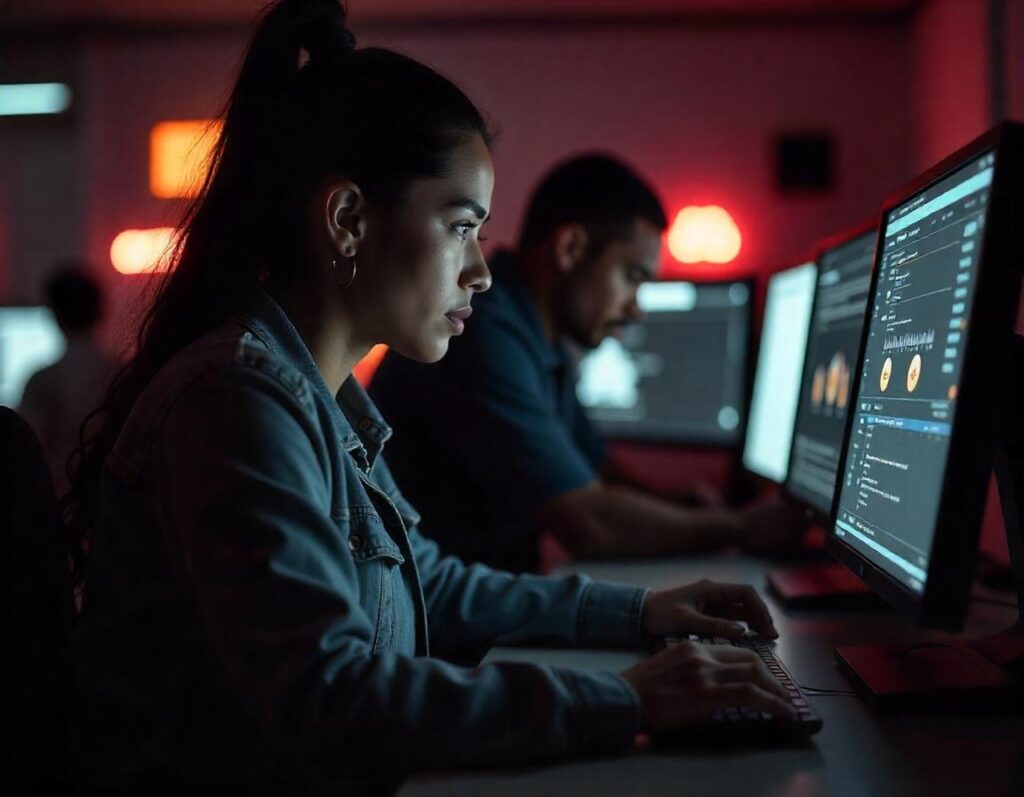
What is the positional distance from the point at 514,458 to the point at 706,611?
22.2 inches

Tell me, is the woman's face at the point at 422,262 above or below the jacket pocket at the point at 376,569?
above

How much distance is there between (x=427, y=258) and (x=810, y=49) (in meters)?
3.36

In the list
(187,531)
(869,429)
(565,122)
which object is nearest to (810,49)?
(565,122)

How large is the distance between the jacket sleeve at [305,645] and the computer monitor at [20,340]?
11.1 feet

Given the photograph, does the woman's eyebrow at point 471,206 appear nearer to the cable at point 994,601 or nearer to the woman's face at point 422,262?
the woman's face at point 422,262

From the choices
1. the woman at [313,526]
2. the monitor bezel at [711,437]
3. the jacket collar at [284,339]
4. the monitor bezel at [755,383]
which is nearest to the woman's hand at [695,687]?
the woman at [313,526]

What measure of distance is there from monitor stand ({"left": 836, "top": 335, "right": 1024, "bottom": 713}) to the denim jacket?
252 millimetres

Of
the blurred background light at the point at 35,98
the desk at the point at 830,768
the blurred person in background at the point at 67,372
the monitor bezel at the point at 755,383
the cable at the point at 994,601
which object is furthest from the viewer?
the blurred background light at the point at 35,98

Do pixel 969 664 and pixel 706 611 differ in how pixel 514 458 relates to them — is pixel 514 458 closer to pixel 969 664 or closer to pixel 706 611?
pixel 706 611

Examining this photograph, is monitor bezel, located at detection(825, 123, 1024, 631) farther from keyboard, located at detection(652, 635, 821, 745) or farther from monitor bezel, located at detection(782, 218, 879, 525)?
monitor bezel, located at detection(782, 218, 879, 525)

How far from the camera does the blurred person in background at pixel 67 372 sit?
9.43ft

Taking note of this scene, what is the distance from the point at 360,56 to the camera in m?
0.95

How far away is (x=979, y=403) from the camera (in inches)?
27.0

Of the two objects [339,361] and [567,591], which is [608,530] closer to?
[567,591]
